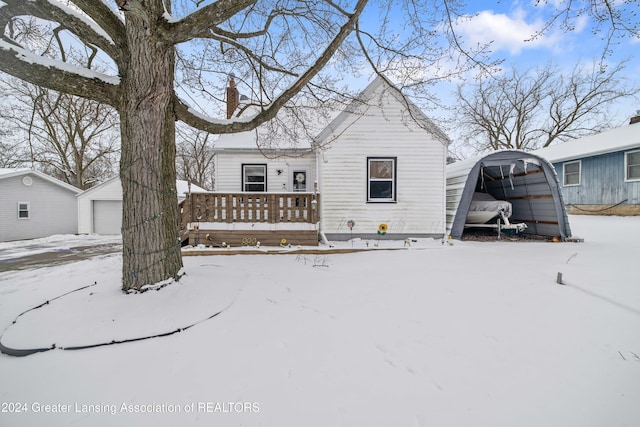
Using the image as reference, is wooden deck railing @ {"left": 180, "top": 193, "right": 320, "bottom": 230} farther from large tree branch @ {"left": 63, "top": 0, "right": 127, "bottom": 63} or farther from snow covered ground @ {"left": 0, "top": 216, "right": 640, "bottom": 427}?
large tree branch @ {"left": 63, "top": 0, "right": 127, "bottom": 63}

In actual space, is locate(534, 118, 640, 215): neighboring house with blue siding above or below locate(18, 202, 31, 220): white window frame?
above

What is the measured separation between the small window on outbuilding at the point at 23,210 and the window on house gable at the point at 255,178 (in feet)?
52.1

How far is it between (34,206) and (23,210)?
53cm

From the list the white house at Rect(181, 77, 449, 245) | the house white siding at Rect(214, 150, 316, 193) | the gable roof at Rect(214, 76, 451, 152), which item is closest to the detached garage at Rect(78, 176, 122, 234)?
the house white siding at Rect(214, 150, 316, 193)

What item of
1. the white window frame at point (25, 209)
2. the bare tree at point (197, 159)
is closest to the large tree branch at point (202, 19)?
the bare tree at point (197, 159)

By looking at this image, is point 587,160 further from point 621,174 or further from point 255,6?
point 255,6

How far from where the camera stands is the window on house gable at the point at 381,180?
27.1 ft

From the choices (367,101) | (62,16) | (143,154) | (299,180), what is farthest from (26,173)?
(367,101)

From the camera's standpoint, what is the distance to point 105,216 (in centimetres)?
1620

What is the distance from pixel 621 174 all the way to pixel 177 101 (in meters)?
18.9

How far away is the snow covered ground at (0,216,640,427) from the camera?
168 cm

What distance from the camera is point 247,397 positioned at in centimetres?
180

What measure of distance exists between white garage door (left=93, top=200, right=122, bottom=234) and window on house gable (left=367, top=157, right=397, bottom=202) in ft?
54.0

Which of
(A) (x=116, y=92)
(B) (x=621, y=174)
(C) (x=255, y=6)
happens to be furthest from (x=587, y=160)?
(A) (x=116, y=92)
